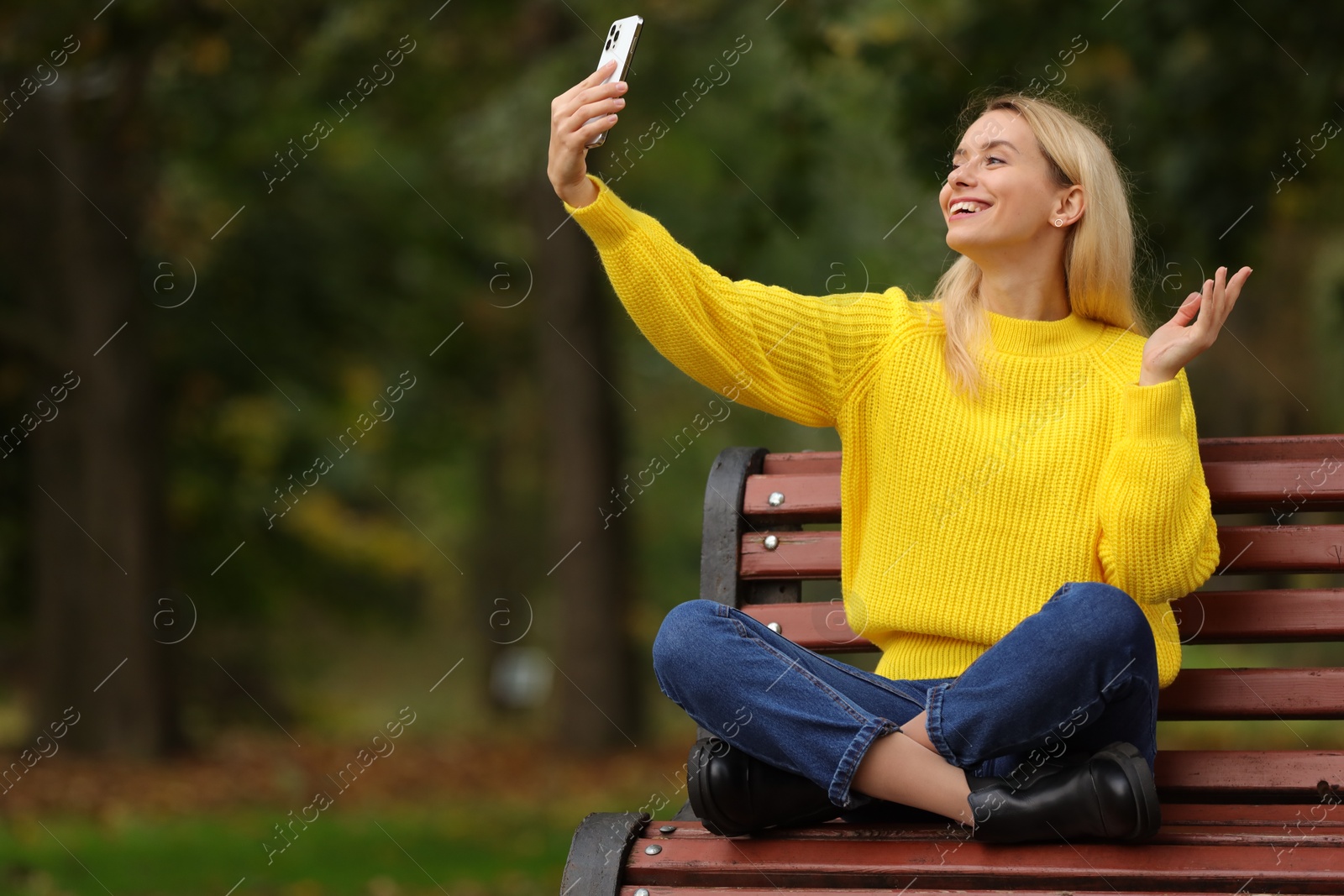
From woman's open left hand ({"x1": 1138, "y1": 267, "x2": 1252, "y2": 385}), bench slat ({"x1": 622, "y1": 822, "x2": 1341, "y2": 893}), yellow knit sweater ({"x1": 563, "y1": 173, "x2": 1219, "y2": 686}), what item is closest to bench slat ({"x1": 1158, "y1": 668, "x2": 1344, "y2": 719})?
yellow knit sweater ({"x1": 563, "y1": 173, "x2": 1219, "y2": 686})

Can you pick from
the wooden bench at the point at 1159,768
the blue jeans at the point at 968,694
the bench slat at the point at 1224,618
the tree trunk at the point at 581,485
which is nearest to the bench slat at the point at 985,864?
the wooden bench at the point at 1159,768

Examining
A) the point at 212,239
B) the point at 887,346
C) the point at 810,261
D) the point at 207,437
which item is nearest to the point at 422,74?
the point at 212,239

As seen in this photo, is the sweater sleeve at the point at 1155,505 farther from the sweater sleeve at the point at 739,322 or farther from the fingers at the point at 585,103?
the fingers at the point at 585,103

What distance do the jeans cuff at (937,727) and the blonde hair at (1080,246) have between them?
0.61 meters

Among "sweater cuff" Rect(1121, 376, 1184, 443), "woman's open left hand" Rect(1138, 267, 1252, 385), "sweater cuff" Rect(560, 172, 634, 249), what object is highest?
"sweater cuff" Rect(560, 172, 634, 249)

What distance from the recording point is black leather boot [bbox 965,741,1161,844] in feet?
7.16

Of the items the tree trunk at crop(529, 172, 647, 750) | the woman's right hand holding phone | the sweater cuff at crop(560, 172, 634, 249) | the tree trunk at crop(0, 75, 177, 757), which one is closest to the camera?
the woman's right hand holding phone

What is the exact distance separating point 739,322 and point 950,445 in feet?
1.42

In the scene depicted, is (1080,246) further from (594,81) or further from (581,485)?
(581,485)

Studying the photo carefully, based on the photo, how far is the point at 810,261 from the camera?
853 cm

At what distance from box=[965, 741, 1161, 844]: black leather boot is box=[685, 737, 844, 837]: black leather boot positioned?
0.27m

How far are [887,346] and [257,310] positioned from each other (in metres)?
8.38

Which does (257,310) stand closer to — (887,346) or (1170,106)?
(1170,106)

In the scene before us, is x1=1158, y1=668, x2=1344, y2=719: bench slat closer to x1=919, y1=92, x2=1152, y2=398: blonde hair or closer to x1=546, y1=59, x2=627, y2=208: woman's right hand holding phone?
x1=919, y1=92, x2=1152, y2=398: blonde hair
